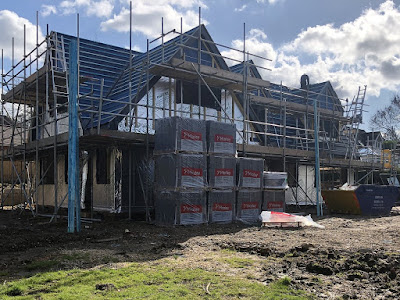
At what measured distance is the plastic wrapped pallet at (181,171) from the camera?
12.1 metres

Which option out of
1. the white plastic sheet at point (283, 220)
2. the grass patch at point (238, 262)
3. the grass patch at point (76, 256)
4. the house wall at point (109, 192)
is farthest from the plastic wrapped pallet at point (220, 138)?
the grass patch at point (76, 256)

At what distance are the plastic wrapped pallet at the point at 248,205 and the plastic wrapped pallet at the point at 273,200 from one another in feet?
0.91

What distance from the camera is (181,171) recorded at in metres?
12.1

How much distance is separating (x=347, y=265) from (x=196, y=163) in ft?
20.9

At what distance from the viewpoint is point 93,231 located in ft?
36.4

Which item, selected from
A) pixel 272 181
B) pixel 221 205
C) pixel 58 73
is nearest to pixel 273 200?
pixel 272 181

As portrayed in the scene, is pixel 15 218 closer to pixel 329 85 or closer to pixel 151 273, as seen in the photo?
pixel 151 273

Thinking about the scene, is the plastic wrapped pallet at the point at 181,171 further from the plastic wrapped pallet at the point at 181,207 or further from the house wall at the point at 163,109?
the house wall at the point at 163,109

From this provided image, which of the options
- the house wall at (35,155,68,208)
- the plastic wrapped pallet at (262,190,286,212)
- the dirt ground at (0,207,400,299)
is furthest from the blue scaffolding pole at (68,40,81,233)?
the plastic wrapped pallet at (262,190,286,212)

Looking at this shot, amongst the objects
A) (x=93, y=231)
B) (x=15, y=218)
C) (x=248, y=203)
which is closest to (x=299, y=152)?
(x=248, y=203)

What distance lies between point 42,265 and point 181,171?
5809mm

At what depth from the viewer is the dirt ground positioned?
19.9 ft

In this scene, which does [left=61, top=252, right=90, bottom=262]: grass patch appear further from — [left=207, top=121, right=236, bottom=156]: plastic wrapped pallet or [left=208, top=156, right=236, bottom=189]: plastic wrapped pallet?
[left=207, top=121, right=236, bottom=156]: plastic wrapped pallet

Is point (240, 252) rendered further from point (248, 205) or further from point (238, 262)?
point (248, 205)
